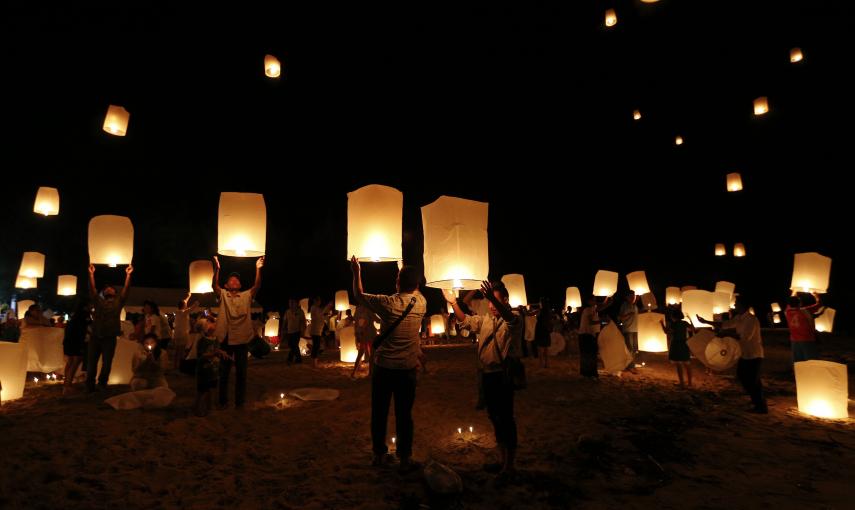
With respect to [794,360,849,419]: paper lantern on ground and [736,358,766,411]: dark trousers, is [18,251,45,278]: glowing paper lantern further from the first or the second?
[794,360,849,419]: paper lantern on ground

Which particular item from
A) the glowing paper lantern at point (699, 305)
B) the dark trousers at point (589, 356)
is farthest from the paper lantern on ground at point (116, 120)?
the glowing paper lantern at point (699, 305)

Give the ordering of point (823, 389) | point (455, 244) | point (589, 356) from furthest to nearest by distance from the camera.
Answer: point (589, 356), point (823, 389), point (455, 244)

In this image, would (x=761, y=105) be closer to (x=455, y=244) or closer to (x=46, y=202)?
(x=455, y=244)

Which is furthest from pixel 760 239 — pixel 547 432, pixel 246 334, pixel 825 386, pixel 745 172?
pixel 246 334

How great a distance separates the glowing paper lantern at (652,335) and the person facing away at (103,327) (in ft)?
34.4

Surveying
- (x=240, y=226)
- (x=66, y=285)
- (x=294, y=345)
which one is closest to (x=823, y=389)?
(x=240, y=226)

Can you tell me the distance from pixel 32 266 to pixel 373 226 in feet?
49.8

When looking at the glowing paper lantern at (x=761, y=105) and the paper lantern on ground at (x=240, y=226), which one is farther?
the glowing paper lantern at (x=761, y=105)

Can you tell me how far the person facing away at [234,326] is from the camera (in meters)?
6.12

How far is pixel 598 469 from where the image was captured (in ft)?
14.7

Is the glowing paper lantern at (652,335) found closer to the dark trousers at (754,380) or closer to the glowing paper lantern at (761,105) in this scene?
the dark trousers at (754,380)

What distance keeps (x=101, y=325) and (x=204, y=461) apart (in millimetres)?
4087

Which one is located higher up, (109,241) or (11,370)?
(109,241)

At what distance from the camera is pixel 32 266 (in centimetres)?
1444
